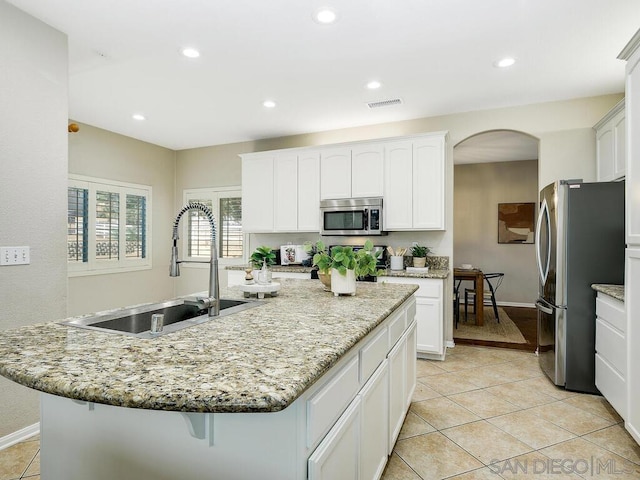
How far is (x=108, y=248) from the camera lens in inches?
189

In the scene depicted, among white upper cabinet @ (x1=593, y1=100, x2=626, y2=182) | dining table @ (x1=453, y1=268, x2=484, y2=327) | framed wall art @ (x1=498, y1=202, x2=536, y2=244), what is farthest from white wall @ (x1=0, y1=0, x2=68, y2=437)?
framed wall art @ (x1=498, y1=202, x2=536, y2=244)

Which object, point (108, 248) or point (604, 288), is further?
point (108, 248)

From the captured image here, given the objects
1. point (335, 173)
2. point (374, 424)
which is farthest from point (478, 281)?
point (374, 424)

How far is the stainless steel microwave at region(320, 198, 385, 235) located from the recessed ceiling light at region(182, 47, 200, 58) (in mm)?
2083

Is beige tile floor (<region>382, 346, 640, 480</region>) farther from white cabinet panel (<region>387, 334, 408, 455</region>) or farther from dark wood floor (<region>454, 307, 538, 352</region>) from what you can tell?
dark wood floor (<region>454, 307, 538, 352</region>)

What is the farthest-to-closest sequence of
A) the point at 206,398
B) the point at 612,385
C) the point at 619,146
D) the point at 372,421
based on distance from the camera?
the point at 619,146
the point at 612,385
the point at 372,421
the point at 206,398

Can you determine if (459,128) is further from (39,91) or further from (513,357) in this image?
(39,91)

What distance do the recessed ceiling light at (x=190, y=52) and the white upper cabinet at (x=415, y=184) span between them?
7.03 ft

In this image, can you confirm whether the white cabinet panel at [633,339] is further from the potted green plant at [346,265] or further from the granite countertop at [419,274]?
the granite countertop at [419,274]

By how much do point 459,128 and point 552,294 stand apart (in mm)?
2040

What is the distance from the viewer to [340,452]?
1.20 m

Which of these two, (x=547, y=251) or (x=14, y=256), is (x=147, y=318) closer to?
(x=14, y=256)

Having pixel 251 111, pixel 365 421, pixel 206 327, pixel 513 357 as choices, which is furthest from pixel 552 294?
pixel 251 111

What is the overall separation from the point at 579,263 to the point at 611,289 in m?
0.33
